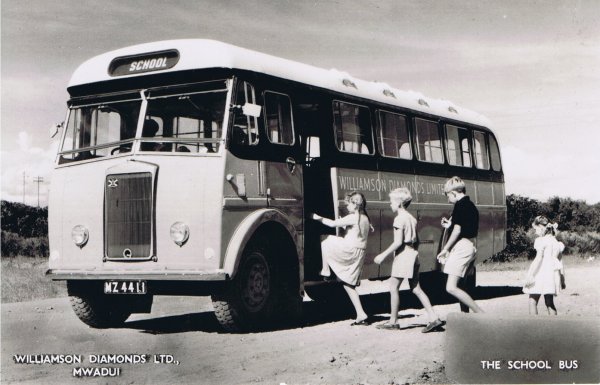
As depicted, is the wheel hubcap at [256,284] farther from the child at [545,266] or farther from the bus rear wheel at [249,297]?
the child at [545,266]

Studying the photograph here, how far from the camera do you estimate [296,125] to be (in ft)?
36.1

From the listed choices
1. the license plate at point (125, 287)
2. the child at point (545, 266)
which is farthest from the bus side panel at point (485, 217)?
the license plate at point (125, 287)

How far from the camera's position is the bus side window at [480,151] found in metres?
16.1

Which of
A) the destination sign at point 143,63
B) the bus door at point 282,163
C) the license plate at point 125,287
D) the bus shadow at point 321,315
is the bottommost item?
the bus shadow at point 321,315

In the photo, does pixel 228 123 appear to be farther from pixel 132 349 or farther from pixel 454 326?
pixel 454 326

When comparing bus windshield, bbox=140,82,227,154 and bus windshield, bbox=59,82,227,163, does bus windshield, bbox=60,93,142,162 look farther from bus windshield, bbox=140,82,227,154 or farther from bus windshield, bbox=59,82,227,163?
bus windshield, bbox=140,82,227,154

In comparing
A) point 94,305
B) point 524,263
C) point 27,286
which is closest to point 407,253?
point 94,305

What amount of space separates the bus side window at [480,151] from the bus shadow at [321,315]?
2.38 meters

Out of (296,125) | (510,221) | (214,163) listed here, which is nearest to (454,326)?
(214,163)

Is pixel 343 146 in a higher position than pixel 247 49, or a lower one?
lower

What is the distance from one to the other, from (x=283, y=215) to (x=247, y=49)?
2.02 m

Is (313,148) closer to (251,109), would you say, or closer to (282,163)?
(282,163)

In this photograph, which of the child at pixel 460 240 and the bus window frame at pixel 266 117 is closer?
the child at pixel 460 240

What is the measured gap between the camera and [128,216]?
32.2 feet
